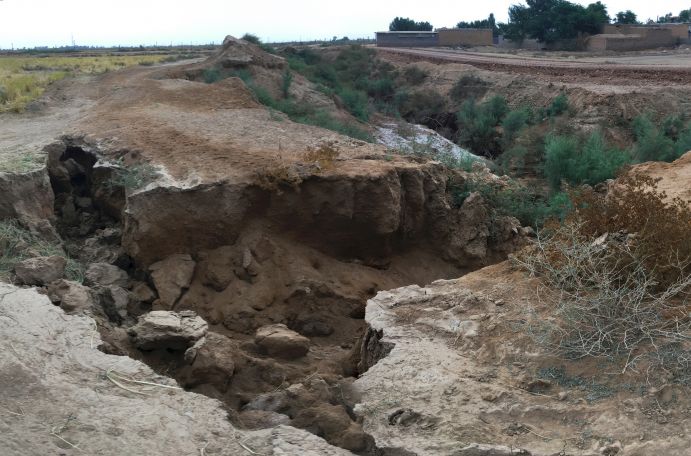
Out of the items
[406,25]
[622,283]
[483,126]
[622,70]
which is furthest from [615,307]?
[406,25]

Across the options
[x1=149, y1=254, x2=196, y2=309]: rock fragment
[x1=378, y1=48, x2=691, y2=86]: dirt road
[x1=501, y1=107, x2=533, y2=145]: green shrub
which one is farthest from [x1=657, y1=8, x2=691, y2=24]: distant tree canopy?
[x1=149, y1=254, x2=196, y2=309]: rock fragment

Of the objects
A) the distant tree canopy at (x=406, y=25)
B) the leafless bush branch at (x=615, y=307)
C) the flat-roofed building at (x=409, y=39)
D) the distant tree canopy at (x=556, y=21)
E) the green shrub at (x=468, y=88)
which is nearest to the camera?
the leafless bush branch at (x=615, y=307)

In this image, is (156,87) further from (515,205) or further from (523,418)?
(523,418)

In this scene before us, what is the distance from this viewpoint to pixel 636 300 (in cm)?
552

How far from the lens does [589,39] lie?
42625 mm

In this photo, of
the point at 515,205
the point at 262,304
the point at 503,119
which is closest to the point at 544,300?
the point at 262,304

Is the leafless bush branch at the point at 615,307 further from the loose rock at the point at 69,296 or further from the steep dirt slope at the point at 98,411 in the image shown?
the loose rock at the point at 69,296

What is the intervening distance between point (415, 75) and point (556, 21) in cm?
1810

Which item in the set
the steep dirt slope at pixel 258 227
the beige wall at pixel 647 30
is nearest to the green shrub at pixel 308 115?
the steep dirt slope at pixel 258 227

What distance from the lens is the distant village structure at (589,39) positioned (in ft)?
130

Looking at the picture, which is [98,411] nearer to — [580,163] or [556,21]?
[580,163]

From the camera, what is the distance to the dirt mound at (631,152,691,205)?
26.8 feet

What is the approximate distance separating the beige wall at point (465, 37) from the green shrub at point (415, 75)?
21.2m

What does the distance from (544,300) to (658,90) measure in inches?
652
